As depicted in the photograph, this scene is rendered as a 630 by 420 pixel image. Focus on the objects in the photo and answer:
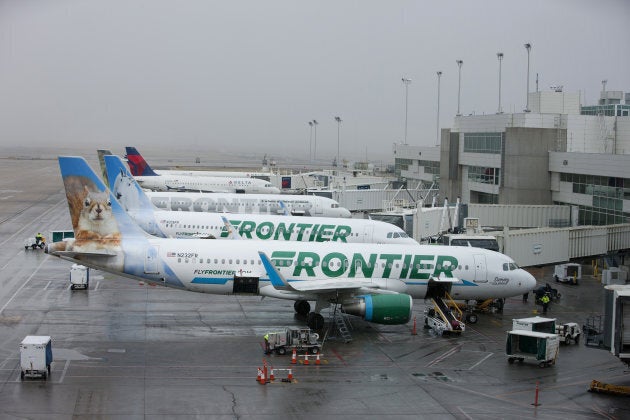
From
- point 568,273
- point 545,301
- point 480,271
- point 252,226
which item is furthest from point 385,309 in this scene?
point 568,273

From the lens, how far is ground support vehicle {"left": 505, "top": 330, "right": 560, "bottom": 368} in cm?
3275

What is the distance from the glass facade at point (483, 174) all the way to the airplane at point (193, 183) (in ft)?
113

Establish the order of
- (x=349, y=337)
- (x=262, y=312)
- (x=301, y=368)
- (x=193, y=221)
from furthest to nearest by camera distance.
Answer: (x=193, y=221), (x=262, y=312), (x=349, y=337), (x=301, y=368)

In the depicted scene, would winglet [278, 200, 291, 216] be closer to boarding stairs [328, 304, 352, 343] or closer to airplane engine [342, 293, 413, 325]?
boarding stairs [328, 304, 352, 343]

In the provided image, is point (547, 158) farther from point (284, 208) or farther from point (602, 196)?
point (284, 208)

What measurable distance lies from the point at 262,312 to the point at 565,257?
86.5 feet

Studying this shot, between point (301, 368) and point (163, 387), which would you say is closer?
point (163, 387)

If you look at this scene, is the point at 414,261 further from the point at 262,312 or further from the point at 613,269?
the point at 613,269

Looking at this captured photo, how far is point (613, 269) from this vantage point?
53406 millimetres

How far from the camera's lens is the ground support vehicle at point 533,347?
3275 cm

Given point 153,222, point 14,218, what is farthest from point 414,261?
point 14,218

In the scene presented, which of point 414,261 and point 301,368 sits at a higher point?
point 414,261

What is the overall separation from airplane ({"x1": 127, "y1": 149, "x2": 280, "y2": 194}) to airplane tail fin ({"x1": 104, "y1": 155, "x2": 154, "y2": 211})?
43263mm

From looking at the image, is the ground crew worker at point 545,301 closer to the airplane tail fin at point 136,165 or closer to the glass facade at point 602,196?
the glass facade at point 602,196
